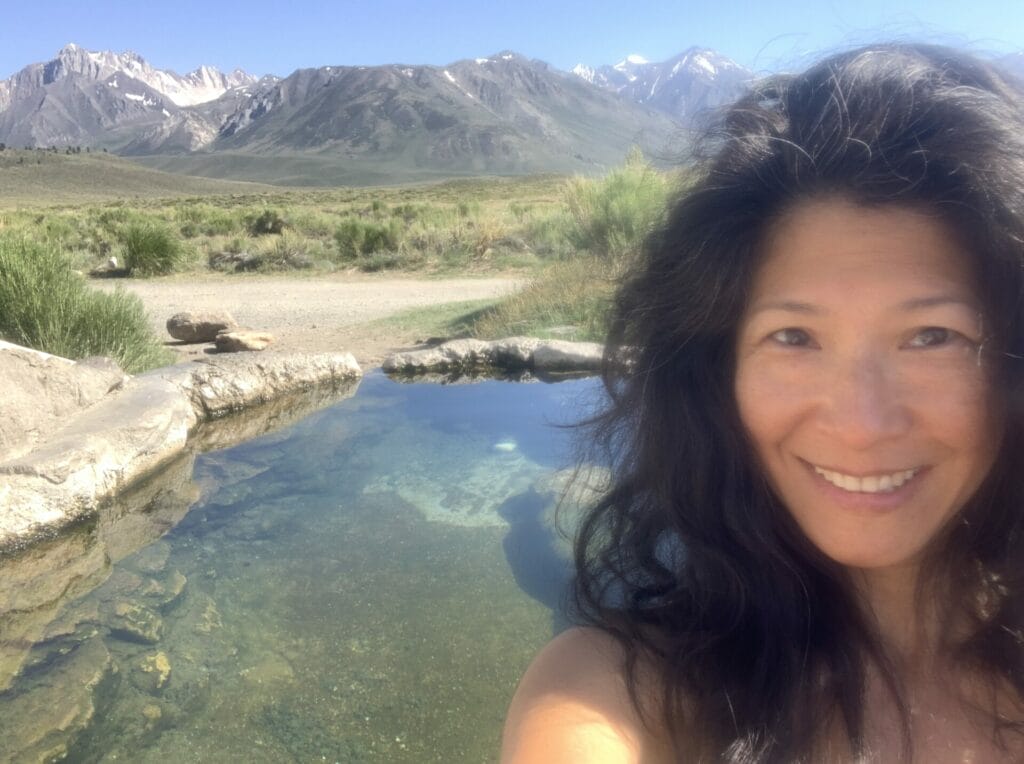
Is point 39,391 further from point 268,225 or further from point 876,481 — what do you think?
point 268,225

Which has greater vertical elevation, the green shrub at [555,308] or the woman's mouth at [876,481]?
the woman's mouth at [876,481]

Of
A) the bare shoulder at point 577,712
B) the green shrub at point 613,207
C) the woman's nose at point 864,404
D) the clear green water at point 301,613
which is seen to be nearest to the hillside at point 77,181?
the green shrub at point 613,207

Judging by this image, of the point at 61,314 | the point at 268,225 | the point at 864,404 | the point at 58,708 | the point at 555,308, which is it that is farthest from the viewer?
the point at 268,225

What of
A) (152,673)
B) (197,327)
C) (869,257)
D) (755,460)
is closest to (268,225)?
(197,327)

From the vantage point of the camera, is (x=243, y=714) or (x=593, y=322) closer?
(x=243, y=714)

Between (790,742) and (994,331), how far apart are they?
0.61 meters

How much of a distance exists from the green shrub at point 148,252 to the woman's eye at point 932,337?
14.2m

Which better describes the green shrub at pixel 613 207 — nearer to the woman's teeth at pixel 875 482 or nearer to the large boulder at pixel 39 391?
the large boulder at pixel 39 391

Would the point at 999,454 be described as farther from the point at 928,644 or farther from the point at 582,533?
the point at 582,533

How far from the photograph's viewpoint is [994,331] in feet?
3.57

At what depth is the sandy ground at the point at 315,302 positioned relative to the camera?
8.11 metres

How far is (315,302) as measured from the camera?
10719 millimetres

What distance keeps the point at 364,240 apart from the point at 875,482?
15.4 m

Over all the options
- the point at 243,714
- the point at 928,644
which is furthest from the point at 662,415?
the point at 243,714
